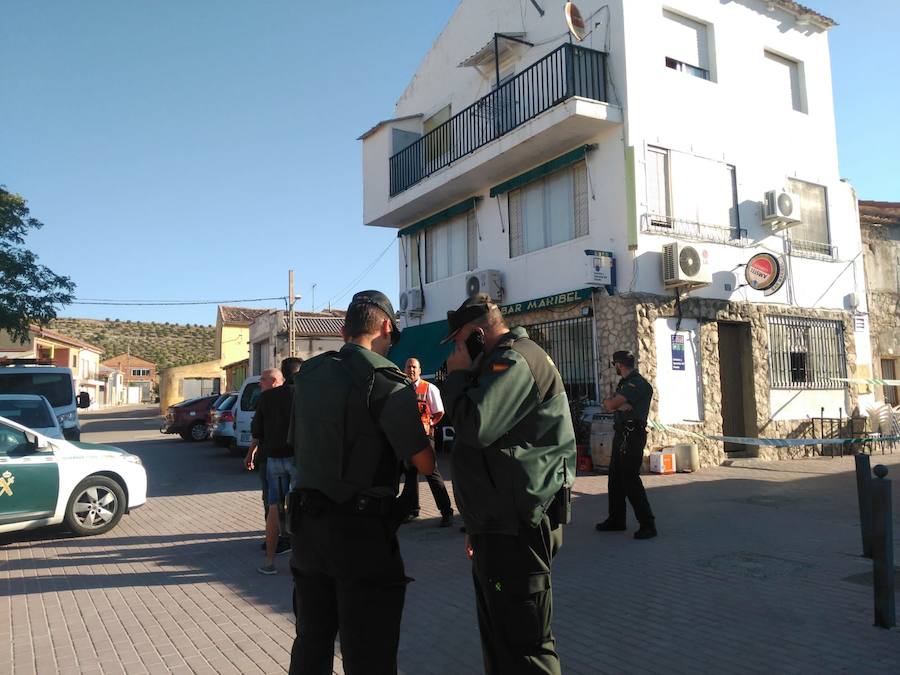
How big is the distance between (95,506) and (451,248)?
1113 centimetres

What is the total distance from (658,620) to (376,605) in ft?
9.28

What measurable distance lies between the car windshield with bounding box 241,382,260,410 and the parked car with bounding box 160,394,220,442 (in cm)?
726

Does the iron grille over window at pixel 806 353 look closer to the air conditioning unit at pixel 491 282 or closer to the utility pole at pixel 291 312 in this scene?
the air conditioning unit at pixel 491 282

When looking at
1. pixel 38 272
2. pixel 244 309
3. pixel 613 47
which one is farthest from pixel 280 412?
pixel 244 309

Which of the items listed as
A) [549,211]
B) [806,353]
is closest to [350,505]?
[549,211]

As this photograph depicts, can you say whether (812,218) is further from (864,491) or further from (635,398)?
(864,491)

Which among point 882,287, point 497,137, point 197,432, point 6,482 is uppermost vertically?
point 497,137

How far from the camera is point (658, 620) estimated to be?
467cm

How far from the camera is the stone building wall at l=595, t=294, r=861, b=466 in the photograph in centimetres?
1234

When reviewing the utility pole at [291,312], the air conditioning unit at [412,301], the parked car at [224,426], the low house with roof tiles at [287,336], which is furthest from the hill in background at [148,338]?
the air conditioning unit at [412,301]

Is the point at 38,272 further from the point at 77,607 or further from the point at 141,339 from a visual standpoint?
the point at 141,339

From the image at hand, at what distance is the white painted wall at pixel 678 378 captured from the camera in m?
12.6

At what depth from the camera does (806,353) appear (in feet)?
48.3

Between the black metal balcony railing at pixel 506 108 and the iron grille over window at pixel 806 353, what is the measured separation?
612 centimetres
